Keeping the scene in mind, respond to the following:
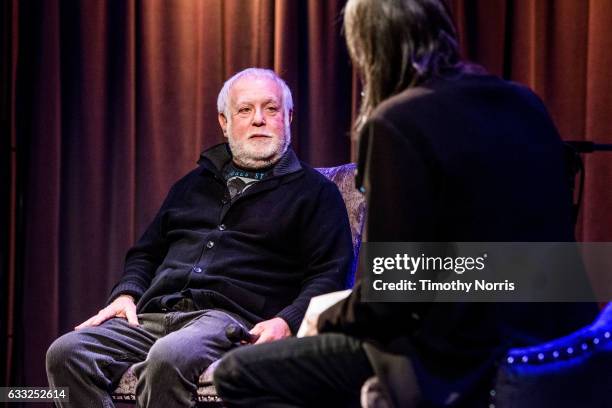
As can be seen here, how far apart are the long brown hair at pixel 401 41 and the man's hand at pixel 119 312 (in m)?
1.36

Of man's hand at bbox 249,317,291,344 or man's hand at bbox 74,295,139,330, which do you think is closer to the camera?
man's hand at bbox 249,317,291,344

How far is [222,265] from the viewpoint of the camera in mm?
2715

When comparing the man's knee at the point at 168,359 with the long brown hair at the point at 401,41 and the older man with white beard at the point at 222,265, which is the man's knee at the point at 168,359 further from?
the long brown hair at the point at 401,41

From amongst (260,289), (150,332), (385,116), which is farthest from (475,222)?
(150,332)

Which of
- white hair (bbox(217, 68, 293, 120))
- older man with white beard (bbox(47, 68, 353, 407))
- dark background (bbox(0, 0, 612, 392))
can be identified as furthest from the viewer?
dark background (bbox(0, 0, 612, 392))

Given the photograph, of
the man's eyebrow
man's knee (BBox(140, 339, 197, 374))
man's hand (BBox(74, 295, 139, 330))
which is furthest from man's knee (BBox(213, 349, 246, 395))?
the man's eyebrow

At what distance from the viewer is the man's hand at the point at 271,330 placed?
2.47 meters

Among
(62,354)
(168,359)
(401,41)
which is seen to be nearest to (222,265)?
(168,359)

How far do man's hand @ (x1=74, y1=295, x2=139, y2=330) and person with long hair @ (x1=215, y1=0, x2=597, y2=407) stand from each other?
1.05 metres

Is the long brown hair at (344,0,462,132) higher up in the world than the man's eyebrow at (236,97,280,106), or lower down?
higher up

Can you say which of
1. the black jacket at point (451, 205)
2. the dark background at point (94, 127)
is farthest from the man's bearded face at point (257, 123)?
the black jacket at point (451, 205)

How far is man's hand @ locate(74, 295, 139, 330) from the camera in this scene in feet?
8.81

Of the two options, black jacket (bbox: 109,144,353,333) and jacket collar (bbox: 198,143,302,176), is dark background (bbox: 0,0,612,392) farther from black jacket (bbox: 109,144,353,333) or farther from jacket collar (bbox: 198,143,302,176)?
black jacket (bbox: 109,144,353,333)

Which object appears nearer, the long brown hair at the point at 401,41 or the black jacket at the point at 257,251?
the long brown hair at the point at 401,41
